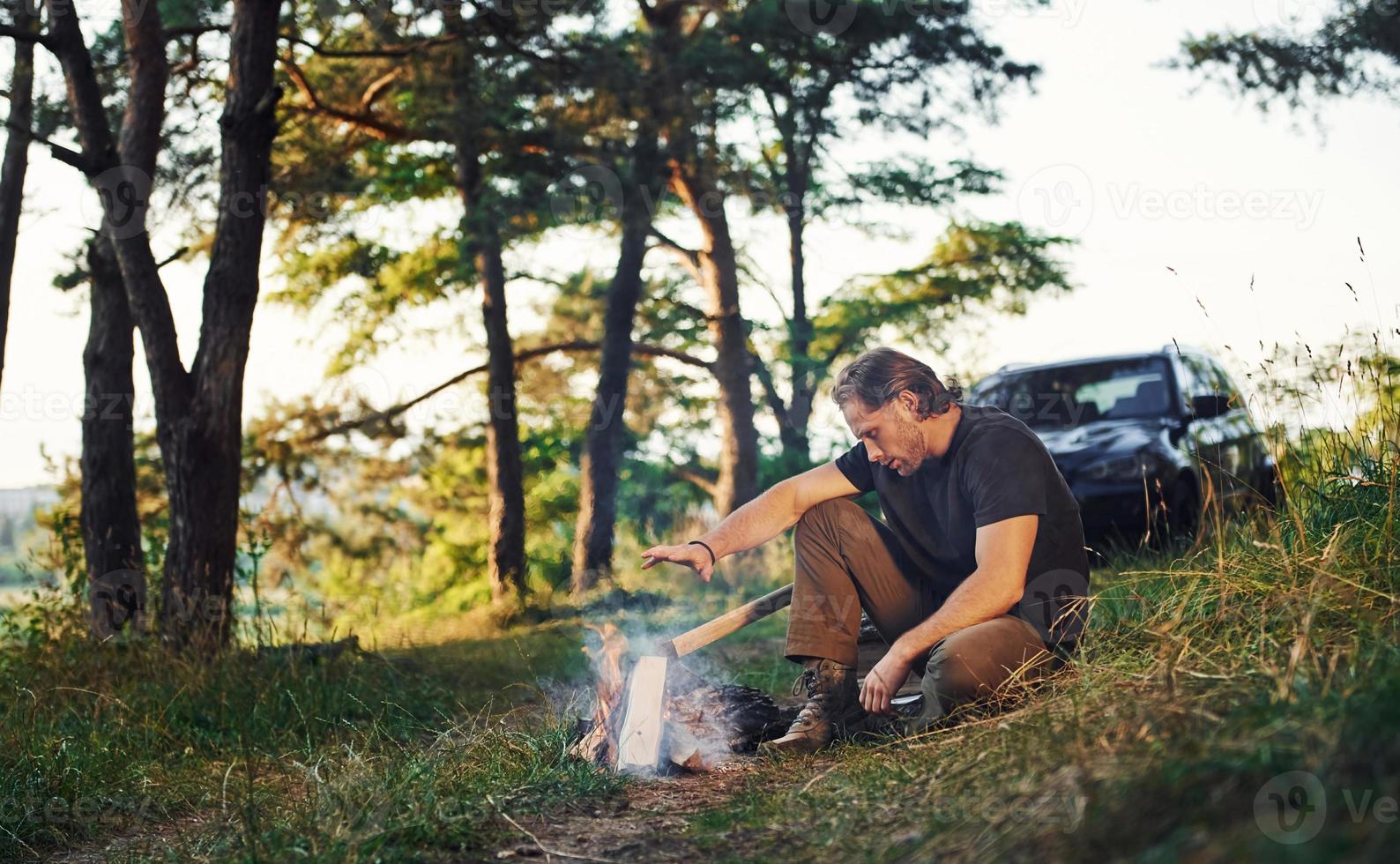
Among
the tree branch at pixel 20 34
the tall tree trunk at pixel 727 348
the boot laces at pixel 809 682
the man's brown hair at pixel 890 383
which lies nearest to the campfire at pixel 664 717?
the boot laces at pixel 809 682

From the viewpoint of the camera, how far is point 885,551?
471cm

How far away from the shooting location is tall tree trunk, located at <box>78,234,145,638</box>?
10281 millimetres

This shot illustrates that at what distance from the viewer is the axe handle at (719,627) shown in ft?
15.3

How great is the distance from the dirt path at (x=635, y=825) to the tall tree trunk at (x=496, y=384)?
10.5m

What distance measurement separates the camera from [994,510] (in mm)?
4152

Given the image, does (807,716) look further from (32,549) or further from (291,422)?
(291,422)

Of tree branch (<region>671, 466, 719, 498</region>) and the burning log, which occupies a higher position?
tree branch (<region>671, 466, 719, 498</region>)

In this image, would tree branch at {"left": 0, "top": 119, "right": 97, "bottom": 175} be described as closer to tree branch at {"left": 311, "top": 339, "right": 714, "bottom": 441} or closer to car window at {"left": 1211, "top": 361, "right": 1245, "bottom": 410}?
car window at {"left": 1211, "top": 361, "right": 1245, "bottom": 410}

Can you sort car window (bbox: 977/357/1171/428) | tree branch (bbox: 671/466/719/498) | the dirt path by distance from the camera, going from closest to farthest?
the dirt path → car window (bbox: 977/357/1171/428) → tree branch (bbox: 671/466/719/498)

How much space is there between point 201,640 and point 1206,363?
7653 mm

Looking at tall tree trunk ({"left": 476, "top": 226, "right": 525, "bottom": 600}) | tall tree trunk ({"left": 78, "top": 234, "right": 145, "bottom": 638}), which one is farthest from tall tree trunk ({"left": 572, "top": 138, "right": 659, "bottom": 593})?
tall tree trunk ({"left": 78, "top": 234, "right": 145, "bottom": 638})

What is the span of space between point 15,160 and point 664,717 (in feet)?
32.8

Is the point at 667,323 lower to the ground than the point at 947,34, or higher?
lower

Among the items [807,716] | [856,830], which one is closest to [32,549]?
[807,716]
